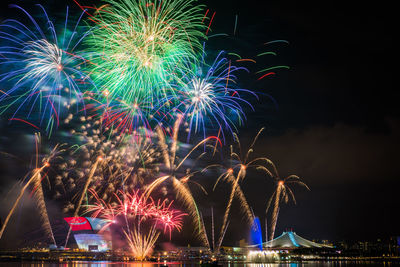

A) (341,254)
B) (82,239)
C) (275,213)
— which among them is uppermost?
(275,213)

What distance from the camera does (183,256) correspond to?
13475 centimetres

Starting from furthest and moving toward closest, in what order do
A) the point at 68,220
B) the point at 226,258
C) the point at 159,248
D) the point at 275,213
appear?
1. the point at 159,248
2. the point at 226,258
3. the point at 68,220
4. the point at 275,213

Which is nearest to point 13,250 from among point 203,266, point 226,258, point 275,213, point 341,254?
point 226,258

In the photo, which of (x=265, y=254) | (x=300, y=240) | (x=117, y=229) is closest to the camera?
(x=265, y=254)

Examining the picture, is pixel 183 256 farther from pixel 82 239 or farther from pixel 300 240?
pixel 300 240

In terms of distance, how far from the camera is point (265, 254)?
109562mm

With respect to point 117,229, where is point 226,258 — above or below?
below

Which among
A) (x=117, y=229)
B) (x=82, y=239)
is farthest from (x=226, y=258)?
(x=82, y=239)

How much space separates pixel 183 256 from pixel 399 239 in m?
116

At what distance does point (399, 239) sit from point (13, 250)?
16662cm

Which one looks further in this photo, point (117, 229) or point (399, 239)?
point (399, 239)

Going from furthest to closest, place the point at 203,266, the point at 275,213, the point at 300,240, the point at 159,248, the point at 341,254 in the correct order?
the point at 341,254
the point at 300,240
the point at 159,248
the point at 203,266
the point at 275,213

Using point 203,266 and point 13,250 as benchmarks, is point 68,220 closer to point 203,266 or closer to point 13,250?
point 13,250

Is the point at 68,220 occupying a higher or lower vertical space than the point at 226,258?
higher
